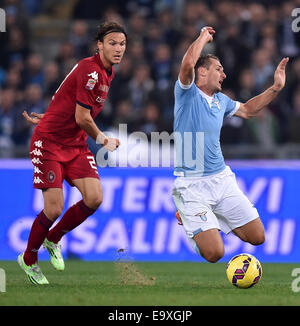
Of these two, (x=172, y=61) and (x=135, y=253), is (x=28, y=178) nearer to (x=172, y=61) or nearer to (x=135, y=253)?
(x=135, y=253)

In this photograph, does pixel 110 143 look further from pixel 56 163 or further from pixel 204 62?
pixel 204 62

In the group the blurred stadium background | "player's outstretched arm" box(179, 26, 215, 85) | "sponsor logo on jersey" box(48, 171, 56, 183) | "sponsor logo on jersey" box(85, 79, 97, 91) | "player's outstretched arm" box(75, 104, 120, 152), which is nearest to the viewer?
"player's outstretched arm" box(179, 26, 215, 85)

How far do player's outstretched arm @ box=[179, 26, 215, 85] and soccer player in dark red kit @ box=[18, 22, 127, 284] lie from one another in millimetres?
719

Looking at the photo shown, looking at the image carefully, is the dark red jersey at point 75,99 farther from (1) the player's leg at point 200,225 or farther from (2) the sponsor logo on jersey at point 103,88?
(1) the player's leg at point 200,225

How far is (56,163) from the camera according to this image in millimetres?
9117

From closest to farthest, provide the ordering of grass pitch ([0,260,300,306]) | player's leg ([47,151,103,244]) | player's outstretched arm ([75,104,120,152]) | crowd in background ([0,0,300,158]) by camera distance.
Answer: grass pitch ([0,260,300,306])
player's outstretched arm ([75,104,120,152])
player's leg ([47,151,103,244])
crowd in background ([0,0,300,158])

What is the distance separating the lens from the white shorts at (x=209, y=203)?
902 cm

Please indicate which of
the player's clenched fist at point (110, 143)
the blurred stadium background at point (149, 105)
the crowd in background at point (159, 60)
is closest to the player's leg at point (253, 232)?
the player's clenched fist at point (110, 143)

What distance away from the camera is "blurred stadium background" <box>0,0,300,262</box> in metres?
12.8

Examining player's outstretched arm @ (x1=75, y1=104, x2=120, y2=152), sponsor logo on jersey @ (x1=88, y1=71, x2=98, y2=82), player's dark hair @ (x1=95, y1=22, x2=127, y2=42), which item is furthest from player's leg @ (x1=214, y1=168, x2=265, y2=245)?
player's dark hair @ (x1=95, y1=22, x2=127, y2=42)

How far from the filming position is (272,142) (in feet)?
45.7

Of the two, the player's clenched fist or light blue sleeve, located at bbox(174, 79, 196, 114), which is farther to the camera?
light blue sleeve, located at bbox(174, 79, 196, 114)

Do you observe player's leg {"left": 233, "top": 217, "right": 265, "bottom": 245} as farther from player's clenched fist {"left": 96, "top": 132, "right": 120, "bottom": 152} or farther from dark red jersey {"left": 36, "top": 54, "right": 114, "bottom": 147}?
dark red jersey {"left": 36, "top": 54, "right": 114, "bottom": 147}

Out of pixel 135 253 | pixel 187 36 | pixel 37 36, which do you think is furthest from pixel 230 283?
pixel 37 36
